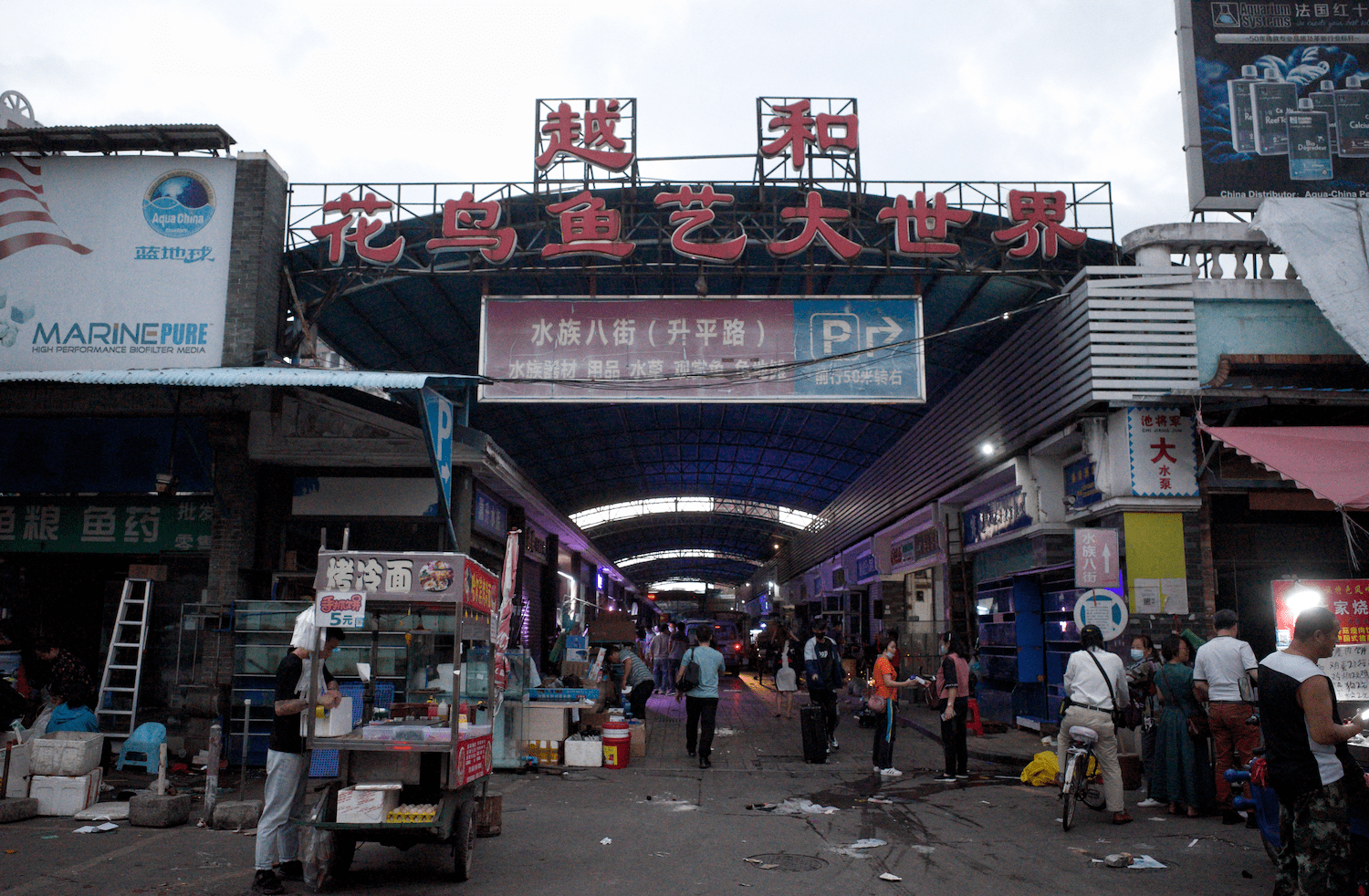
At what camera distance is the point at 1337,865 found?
4723 millimetres

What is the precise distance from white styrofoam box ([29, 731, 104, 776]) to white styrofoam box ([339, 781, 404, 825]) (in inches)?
167

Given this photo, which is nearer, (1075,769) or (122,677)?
(1075,769)

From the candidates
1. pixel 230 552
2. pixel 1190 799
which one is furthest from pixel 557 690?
pixel 1190 799

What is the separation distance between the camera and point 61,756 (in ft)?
28.9

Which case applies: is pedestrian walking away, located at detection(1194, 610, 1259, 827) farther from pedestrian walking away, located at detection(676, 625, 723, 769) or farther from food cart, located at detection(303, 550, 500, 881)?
food cart, located at detection(303, 550, 500, 881)

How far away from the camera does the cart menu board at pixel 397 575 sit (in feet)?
21.4

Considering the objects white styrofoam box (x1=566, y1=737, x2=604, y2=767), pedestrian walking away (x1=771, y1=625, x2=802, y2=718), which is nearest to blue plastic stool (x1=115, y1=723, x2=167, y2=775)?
white styrofoam box (x1=566, y1=737, x2=604, y2=767)

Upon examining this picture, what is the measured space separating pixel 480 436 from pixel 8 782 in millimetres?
6779

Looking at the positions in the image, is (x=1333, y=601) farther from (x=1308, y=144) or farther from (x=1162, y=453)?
(x=1308, y=144)

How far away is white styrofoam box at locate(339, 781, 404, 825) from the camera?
6.18 m

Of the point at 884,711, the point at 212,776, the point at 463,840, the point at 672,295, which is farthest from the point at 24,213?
the point at 884,711

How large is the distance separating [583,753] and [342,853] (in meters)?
5.76

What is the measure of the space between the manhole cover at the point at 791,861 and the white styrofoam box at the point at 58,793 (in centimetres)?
621

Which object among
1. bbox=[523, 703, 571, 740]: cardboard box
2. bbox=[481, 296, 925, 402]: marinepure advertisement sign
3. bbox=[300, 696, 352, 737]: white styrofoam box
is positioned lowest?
bbox=[523, 703, 571, 740]: cardboard box
